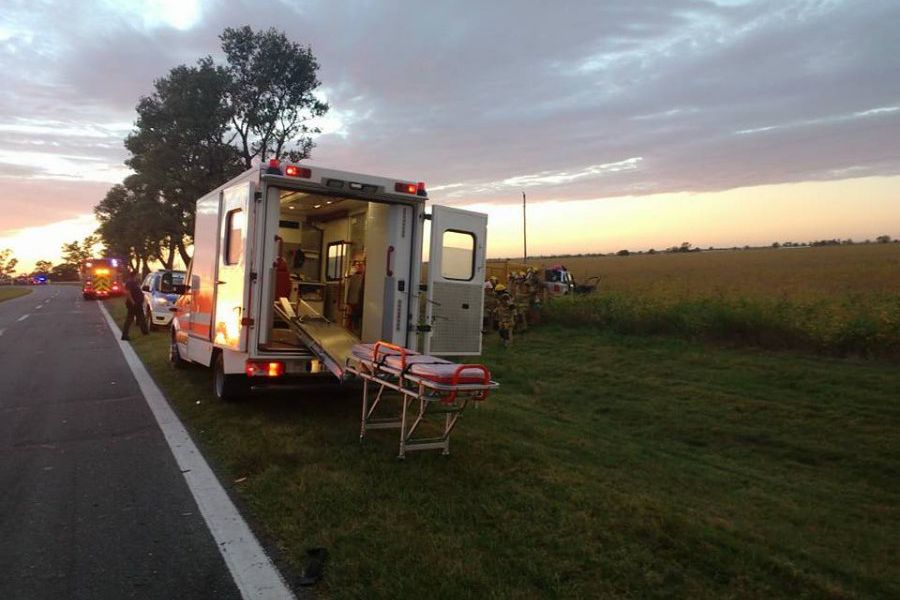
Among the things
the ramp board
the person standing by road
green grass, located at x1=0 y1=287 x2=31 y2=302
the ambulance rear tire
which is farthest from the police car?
green grass, located at x1=0 y1=287 x2=31 y2=302

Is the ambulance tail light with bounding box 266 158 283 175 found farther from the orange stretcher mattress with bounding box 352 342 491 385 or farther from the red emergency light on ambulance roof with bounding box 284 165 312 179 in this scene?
the orange stretcher mattress with bounding box 352 342 491 385

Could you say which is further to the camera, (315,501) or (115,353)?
(115,353)

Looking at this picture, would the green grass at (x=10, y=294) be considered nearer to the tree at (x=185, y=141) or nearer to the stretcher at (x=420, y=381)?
the tree at (x=185, y=141)

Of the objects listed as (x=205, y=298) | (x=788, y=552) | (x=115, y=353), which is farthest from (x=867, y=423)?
(x=115, y=353)

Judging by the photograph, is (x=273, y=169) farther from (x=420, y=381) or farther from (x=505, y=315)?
(x=505, y=315)

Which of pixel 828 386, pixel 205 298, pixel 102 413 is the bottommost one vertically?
pixel 102 413

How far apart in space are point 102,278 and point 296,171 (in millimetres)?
42151

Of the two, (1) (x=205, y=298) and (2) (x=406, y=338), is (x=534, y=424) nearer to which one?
(2) (x=406, y=338)

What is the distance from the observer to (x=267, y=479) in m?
5.31

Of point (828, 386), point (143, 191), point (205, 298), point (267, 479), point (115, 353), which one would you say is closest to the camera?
point (267, 479)

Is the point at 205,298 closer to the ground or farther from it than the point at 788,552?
farther from it

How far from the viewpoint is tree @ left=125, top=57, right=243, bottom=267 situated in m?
26.3

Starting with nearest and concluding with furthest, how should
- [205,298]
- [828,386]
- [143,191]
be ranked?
[205,298], [828,386], [143,191]

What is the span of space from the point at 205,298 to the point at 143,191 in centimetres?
2517
